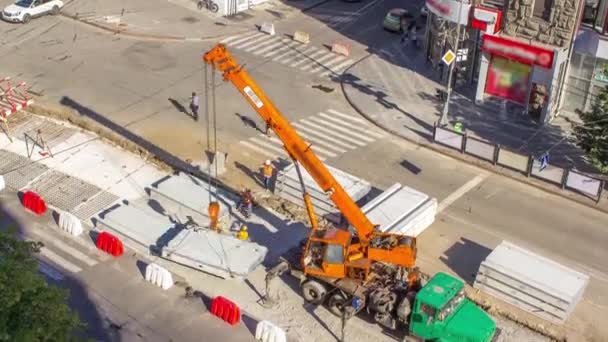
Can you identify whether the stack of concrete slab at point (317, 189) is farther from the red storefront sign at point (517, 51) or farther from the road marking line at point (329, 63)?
the road marking line at point (329, 63)

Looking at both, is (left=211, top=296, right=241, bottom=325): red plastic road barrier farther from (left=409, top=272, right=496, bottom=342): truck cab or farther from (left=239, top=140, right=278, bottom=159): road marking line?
(left=239, top=140, right=278, bottom=159): road marking line

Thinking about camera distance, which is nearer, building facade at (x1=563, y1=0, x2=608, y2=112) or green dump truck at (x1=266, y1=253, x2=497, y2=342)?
green dump truck at (x1=266, y1=253, x2=497, y2=342)

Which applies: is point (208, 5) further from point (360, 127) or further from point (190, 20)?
point (360, 127)

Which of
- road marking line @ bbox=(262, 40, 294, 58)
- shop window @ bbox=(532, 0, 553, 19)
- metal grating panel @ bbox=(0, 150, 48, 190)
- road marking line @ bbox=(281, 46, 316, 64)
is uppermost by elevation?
shop window @ bbox=(532, 0, 553, 19)

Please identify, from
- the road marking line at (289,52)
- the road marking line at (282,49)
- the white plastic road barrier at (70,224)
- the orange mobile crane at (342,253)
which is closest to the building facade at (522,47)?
the road marking line at (289,52)

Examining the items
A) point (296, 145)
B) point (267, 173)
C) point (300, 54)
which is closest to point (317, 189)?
point (267, 173)

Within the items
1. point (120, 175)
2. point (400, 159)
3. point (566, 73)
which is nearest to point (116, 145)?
point (120, 175)

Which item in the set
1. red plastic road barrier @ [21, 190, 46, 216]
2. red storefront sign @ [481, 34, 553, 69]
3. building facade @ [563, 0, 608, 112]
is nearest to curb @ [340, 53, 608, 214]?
building facade @ [563, 0, 608, 112]
